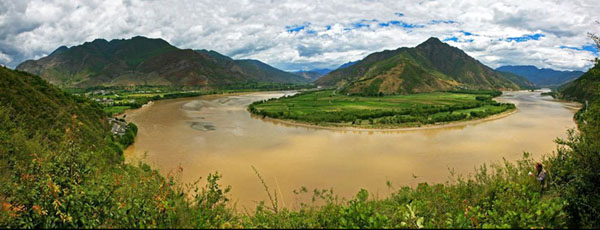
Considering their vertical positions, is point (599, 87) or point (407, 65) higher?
point (407, 65)

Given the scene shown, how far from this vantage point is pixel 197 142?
32.8m

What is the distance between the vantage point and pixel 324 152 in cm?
2894

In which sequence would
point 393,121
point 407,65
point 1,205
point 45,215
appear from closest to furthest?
point 45,215 → point 1,205 → point 393,121 → point 407,65

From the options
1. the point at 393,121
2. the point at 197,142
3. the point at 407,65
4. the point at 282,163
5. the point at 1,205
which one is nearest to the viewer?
the point at 1,205

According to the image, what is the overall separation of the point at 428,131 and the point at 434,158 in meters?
15.8

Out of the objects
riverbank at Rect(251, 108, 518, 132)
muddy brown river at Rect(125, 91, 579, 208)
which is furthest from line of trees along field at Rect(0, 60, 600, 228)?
riverbank at Rect(251, 108, 518, 132)

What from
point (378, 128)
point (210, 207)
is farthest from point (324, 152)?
point (210, 207)

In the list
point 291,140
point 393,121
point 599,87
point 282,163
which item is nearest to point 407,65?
A: point 393,121

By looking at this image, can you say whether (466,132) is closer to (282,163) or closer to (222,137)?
(282,163)

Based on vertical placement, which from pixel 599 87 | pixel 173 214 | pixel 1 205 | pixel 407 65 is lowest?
pixel 1 205

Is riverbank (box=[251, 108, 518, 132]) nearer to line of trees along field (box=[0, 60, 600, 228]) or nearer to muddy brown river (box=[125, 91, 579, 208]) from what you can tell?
muddy brown river (box=[125, 91, 579, 208])

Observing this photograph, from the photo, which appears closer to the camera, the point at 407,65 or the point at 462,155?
the point at 462,155

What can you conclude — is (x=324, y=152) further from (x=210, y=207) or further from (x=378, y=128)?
(x=210, y=207)

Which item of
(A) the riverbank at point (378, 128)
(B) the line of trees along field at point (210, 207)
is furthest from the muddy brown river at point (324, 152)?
(B) the line of trees along field at point (210, 207)
